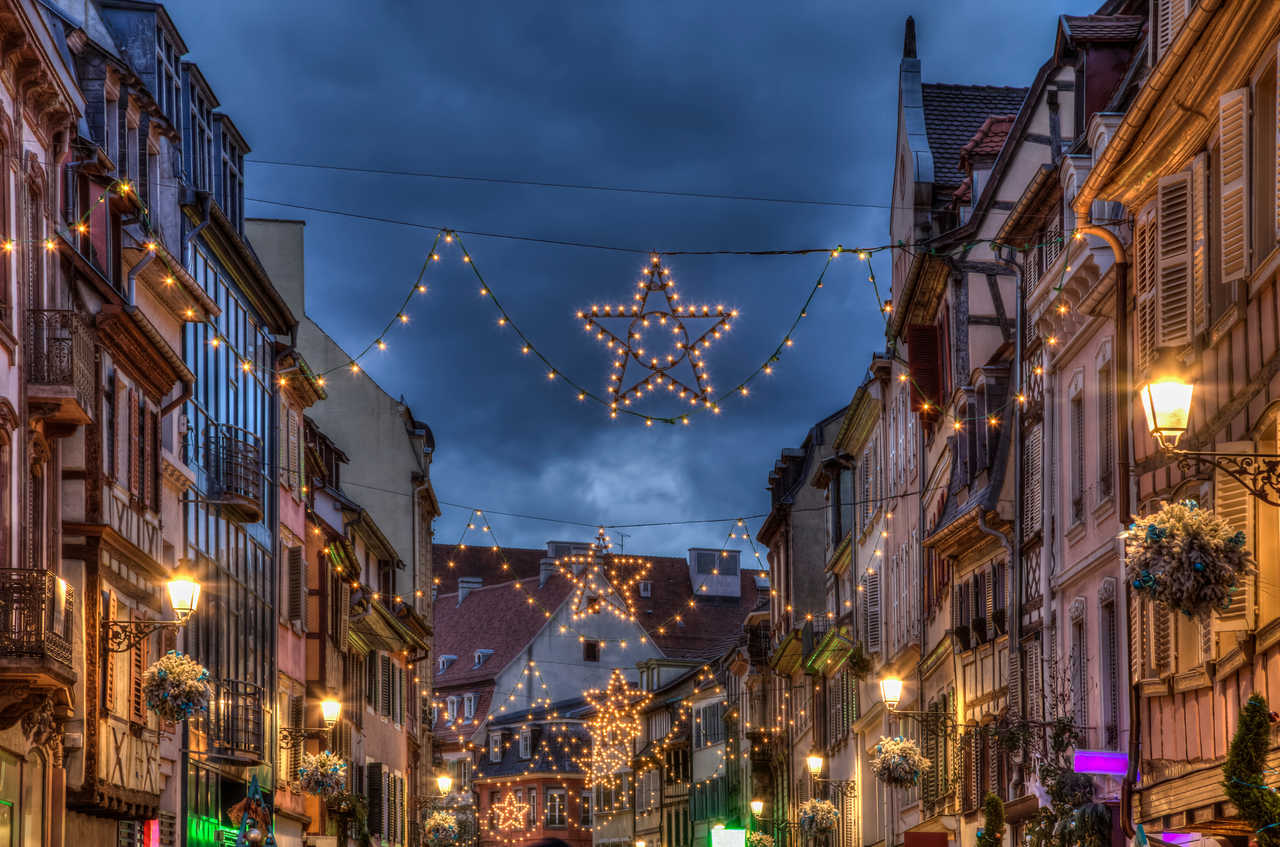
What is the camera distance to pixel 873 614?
4247 centimetres

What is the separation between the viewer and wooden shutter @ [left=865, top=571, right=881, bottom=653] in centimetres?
4216

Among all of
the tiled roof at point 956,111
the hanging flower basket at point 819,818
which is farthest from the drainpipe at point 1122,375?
the hanging flower basket at point 819,818

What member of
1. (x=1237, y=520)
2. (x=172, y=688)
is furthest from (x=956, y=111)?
(x=1237, y=520)

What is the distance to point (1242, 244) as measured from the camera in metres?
15.0

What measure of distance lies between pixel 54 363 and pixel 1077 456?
11.4m

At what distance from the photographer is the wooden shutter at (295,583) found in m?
37.5

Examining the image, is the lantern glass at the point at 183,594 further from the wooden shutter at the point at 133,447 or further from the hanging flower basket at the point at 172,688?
the wooden shutter at the point at 133,447

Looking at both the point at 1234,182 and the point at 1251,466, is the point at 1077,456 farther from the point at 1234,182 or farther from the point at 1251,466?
the point at 1251,466

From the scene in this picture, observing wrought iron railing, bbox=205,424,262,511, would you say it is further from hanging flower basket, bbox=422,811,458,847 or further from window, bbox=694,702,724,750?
window, bbox=694,702,724,750

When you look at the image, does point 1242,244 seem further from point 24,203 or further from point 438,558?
point 438,558

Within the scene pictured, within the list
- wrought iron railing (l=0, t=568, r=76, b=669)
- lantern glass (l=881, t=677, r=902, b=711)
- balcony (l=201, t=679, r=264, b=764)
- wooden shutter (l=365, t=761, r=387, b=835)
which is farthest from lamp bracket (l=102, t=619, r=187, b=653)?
wooden shutter (l=365, t=761, r=387, b=835)

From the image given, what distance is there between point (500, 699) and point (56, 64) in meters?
74.8

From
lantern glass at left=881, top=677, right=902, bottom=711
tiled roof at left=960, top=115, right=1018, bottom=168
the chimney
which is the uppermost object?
tiled roof at left=960, top=115, right=1018, bottom=168

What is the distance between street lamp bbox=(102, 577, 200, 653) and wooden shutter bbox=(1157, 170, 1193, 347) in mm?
9763
